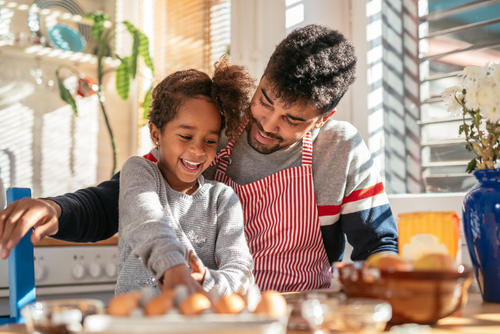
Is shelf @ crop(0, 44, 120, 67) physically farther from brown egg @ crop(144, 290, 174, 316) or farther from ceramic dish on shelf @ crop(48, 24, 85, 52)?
brown egg @ crop(144, 290, 174, 316)

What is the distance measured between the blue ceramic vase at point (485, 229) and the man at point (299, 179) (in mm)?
250

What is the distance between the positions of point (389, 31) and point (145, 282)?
4.25ft

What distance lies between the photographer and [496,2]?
1638 mm

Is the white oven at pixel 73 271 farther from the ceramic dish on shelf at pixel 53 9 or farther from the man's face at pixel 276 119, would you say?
the ceramic dish on shelf at pixel 53 9

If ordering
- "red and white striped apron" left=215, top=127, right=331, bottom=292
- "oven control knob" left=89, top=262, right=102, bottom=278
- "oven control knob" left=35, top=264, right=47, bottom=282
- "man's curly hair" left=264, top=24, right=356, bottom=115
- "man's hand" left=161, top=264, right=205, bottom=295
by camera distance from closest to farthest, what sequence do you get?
"man's hand" left=161, top=264, right=205, bottom=295
"man's curly hair" left=264, top=24, right=356, bottom=115
"red and white striped apron" left=215, top=127, right=331, bottom=292
"oven control knob" left=35, top=264, right=47, bottom=282
"oven control knob" left=89, top=262, right=102, bottom=278

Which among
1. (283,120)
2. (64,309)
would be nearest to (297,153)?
(283,120)

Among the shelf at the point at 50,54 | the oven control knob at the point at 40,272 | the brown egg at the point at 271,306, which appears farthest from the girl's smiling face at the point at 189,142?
the shelf at the point at 50,54

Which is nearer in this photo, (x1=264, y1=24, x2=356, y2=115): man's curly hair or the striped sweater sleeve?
(x1=264, y1=24, x2=356, y2=115): man's curly hair

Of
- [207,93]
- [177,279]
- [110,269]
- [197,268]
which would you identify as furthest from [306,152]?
[110,269]

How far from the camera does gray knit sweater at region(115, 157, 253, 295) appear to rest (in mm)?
866

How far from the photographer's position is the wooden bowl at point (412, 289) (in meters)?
0.65

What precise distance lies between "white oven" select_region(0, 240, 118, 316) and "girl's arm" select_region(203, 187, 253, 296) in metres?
0.91

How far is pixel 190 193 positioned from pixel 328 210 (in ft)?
1.08

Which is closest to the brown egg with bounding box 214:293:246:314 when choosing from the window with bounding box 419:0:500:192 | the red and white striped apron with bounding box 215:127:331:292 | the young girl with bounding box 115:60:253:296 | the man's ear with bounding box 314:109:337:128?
the young girl with bounding box 115:60:253:296
